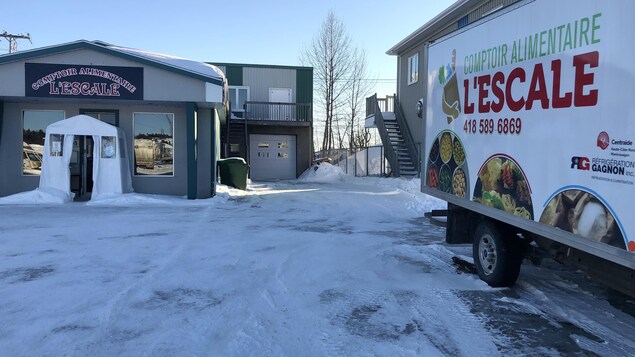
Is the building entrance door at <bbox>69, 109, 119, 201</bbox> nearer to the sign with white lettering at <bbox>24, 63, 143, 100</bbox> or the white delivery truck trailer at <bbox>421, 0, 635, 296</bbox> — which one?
the sign with white lettering at <bbox>24, 63, 143, 100</bbox>

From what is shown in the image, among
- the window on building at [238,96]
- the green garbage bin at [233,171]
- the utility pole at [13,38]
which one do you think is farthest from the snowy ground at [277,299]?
the utility pole at [13,38]

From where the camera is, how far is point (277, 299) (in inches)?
208

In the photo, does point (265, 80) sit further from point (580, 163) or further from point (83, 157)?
point (580, 163)

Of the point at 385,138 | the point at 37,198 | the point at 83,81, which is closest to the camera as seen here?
the point at 37,198

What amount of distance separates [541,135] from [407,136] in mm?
18680

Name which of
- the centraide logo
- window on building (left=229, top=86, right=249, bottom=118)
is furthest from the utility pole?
the centraide logo

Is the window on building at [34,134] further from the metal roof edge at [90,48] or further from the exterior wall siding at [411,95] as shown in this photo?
the exterior wall siding at [411,95]

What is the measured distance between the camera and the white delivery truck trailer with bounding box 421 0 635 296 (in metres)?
3.51

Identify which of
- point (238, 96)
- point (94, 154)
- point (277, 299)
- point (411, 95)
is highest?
point (238, 96)

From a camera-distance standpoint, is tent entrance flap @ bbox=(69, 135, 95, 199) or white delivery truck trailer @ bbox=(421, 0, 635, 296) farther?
tent entrance flap @ bbox=(69, 135, 95, 199)

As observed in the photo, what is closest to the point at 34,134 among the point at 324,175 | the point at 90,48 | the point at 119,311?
the point at 90,48

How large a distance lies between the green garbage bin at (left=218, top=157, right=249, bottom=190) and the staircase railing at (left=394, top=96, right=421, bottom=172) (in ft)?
24.4

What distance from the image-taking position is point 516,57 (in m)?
4.91

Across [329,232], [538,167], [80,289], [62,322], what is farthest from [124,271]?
[538,167]
